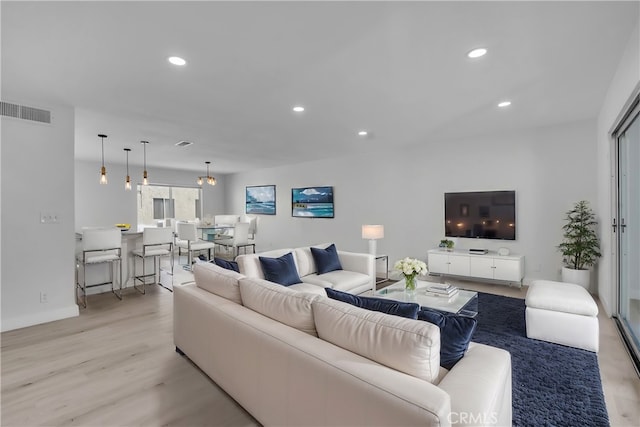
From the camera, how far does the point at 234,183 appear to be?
1035cm

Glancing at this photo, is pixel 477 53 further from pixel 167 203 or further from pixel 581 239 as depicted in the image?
pixel 167 203

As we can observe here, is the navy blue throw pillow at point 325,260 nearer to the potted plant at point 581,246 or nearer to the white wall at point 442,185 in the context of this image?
the white wall at point 442,185

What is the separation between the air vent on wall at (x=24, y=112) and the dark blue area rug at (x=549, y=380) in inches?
204

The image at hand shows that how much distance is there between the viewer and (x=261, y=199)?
9.31 meters

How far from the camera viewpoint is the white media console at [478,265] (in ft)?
15.4

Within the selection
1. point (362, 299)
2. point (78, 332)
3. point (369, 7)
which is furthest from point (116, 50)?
point (78, 332)

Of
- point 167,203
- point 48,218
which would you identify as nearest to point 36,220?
point 48,218

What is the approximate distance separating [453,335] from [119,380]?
2414 millimetres

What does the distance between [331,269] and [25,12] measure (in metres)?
3.58

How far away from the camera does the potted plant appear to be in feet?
13.5

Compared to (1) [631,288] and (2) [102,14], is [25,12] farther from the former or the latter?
(1) [631,288]

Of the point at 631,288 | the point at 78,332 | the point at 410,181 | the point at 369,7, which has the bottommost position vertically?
the point at 78,332

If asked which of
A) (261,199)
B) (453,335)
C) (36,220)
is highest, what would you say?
(261,199)

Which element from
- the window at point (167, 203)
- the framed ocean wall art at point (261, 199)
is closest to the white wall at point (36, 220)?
the framed ocean wall art at point (261, 199)
